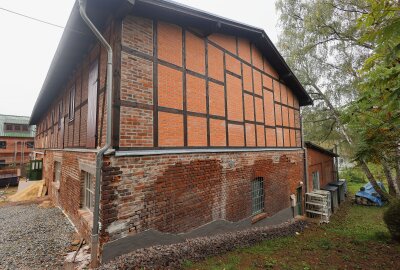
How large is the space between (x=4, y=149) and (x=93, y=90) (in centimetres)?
2813

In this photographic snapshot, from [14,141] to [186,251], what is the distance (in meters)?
30.4

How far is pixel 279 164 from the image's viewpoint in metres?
8.89

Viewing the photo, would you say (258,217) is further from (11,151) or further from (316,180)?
(11,151)

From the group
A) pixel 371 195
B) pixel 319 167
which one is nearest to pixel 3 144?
pixel 319 167

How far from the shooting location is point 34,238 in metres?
5.20

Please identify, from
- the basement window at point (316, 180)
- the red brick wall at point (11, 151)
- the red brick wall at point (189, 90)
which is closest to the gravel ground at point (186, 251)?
the red brick wall at point (189, 90)

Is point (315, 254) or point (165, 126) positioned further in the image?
point (315, 254)

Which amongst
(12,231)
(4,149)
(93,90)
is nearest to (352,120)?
Result: (93,90)

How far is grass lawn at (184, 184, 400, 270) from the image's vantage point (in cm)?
458

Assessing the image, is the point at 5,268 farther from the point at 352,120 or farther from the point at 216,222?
the point at 352,120

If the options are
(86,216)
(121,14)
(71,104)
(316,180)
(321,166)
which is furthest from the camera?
(321,166)

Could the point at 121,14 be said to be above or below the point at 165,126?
above

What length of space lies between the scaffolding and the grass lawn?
243 cm

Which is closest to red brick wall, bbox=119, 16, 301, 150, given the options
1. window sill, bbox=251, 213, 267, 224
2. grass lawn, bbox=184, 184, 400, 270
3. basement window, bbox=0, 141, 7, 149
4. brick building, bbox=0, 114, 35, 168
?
window sill, bbox=251, 213, 267, 224
